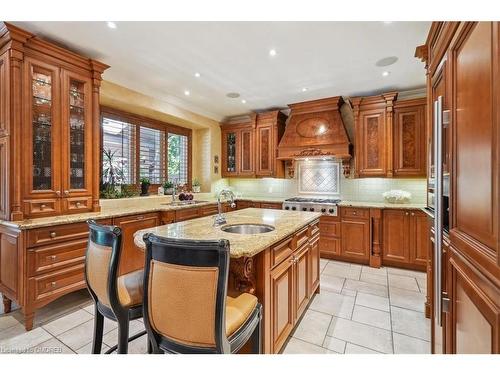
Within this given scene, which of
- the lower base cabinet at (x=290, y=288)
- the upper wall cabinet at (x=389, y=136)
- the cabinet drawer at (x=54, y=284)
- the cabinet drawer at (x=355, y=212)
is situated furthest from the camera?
the cabinet drawer at (x=355, y=212)

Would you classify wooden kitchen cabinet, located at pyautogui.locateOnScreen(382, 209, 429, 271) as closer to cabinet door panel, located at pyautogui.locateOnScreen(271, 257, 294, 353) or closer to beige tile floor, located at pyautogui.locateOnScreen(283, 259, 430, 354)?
beige tile floor, located at pyautogui.locateOnScreen(283, 259, 430, 354)

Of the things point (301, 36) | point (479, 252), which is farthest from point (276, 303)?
point (301, 36)

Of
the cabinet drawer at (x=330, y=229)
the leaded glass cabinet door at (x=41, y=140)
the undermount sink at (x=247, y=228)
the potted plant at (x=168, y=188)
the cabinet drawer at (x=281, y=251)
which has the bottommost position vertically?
the cabinet drawer at (x=330, y=229)

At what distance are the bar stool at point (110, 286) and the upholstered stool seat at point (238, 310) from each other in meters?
0.60

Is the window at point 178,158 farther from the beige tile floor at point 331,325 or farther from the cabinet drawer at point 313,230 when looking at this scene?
the cabinet drawer at point 313,230

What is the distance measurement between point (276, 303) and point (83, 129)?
9.65 ft

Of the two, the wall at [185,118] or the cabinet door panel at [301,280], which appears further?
the wall at [185,118]

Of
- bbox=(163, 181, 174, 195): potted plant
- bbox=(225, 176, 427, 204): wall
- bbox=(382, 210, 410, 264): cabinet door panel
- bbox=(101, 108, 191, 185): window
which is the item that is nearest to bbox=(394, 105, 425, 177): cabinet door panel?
bbox=(225, 176, 427, 204): wall

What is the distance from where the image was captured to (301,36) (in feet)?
8.14

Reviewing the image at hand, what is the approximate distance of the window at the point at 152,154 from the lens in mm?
4367

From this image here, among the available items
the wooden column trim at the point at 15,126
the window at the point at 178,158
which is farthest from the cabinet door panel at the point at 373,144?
the wooden column trim at the point at 15,126

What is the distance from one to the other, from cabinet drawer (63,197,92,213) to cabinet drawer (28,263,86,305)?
669mm

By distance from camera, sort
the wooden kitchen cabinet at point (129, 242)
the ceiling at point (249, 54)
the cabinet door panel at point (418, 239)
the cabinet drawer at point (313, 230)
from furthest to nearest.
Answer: the cabinet door panel at point (418, 239) < the wooden kitchen cabinet at point (129, 242) < the cabinet drawer at point (313, 230) < the ceiling at point (249, 54)

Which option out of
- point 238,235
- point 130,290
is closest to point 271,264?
point 238,235
